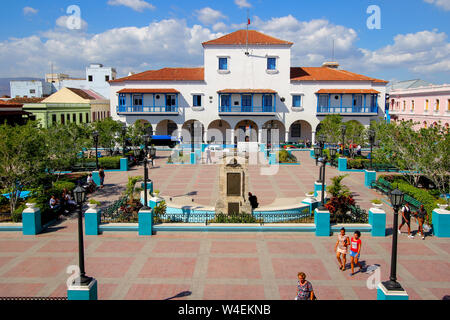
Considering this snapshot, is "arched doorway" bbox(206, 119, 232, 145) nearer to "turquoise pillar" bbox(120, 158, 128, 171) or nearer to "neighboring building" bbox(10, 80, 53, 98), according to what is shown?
"turquoise pillar" bbox(120, 158, 128, 171)

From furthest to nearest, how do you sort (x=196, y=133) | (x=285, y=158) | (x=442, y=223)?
(x=196, y=133), (x=285, y=158), (x=442, y=223)

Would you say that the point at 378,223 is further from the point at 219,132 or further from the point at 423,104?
the point at 423,104

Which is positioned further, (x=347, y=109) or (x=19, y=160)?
A: (x=347, y=109)

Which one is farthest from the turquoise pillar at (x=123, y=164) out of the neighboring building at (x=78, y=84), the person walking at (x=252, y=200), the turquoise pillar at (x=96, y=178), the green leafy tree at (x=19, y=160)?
the neighboring building at (x=78, y=84)

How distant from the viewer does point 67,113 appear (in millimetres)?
47062

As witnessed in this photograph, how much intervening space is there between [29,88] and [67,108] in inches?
880

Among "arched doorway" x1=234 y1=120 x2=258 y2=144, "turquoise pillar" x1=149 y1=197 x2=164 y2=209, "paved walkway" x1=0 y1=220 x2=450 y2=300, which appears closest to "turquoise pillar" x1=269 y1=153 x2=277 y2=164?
"arched doorway" x1=234 y1=120 x2=258 y2=144

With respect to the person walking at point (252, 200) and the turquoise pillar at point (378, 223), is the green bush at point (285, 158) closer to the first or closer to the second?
the person walking at point (252, 200)

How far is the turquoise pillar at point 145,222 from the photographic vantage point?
49.0 ft

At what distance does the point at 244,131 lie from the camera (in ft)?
155

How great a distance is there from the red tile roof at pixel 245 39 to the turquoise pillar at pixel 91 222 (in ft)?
106

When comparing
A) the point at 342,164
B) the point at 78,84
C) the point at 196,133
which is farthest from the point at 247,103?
the point at 78,84
